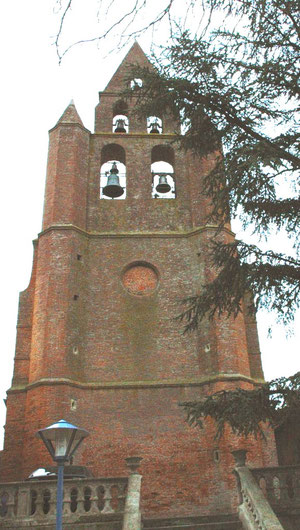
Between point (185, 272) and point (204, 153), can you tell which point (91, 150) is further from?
point (204, 153)

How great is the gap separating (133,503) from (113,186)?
11725mm

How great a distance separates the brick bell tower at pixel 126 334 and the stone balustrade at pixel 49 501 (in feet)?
14.1

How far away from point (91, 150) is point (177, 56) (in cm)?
1142

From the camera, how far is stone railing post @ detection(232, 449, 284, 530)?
27.7ft

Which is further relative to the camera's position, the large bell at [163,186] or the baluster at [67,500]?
the large bell at [163,186]

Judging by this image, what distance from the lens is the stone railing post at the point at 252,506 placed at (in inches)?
332

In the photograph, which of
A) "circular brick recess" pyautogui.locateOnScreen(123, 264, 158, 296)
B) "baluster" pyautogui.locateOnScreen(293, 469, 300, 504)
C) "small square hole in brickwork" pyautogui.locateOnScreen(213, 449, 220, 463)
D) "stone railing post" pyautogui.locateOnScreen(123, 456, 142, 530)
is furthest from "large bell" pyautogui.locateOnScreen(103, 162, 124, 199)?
"baluster" pyautogui.locateOnScreen(293, 469, 300, 504)

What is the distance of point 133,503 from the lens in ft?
30.7

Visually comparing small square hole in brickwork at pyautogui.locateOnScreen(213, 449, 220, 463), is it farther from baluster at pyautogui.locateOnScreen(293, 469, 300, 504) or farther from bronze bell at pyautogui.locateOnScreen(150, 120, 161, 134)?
bronze bell at pyautogui.locateOnScreen(150, 120, 161, 134)

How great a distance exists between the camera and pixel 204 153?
9797 mm

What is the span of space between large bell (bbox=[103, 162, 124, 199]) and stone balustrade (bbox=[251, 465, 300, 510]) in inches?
445

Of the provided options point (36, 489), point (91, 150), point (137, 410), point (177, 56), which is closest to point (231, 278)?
point (177, 56)

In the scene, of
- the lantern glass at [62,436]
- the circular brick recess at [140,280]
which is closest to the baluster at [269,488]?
the lantern glass at [62,436]

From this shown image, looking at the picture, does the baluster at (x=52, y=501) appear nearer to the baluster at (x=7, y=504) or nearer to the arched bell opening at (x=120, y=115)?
the baluster at (x=7, y=504)
